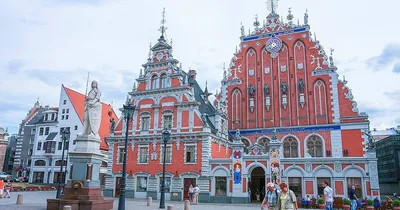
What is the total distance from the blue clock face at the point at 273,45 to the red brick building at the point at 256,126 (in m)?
0.10

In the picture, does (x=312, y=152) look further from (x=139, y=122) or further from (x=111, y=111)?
(x=111, y=111)

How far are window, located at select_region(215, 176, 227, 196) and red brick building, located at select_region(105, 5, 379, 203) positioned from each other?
8 cm

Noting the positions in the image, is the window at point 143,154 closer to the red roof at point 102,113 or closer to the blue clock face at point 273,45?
the red roof at point 102,113

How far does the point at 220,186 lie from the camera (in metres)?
26.5

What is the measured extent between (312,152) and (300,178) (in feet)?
15.9

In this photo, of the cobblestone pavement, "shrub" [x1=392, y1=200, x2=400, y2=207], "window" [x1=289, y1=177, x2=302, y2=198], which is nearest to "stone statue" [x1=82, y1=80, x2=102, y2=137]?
the cobblestone pavement

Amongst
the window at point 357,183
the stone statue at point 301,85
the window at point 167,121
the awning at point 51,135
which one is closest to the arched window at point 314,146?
the stone statue at point 301,85

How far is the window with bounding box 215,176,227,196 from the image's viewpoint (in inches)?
1038

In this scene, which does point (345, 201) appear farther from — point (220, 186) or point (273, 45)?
point (273, 45)

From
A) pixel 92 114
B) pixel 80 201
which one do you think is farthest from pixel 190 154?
pixel 80 201

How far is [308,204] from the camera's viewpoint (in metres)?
22.8

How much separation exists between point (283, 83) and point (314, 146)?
6.76 metres

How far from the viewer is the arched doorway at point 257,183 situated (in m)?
27.8

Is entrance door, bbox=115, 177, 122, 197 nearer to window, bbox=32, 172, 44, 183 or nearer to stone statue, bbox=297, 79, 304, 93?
stone statue, bbox=297, 79, 304, 93
